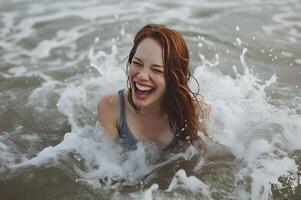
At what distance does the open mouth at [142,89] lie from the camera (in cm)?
362


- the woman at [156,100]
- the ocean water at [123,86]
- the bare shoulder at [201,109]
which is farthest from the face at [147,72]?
the ocean water at [123,86]

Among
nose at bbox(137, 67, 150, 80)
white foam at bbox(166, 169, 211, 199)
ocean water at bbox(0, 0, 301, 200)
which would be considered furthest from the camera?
ocean water at bbox(0, 0, 301, 200)

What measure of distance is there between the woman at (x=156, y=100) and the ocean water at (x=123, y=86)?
0.17 m

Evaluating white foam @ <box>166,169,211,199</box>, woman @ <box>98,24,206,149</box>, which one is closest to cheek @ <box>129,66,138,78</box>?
woman @ <box>98,24,206,149</box>

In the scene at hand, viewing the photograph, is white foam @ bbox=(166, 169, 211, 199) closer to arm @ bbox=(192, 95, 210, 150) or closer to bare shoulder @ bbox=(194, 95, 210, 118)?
arm @ bbox=(192, 95, 210, 150)

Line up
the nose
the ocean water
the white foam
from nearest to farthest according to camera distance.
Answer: the nose
the white foam
the ocean water

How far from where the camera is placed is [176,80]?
12.0 ft

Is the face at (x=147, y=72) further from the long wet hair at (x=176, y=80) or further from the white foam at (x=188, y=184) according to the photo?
the white foam at (x=188, y=184)

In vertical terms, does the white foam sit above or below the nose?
below

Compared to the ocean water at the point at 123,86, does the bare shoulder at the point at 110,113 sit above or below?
above

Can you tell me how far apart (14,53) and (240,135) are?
4162mm

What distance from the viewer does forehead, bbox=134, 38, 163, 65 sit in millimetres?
3551

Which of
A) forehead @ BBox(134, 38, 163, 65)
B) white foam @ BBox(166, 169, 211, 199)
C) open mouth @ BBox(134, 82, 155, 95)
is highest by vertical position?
forehead @ BBox(134, 38, 163, 65)

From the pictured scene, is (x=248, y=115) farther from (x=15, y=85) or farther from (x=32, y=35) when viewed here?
(x=32, y=35)
